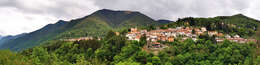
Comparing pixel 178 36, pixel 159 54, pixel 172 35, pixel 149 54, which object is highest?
pixel 172 35

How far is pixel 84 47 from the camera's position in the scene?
3295 inches

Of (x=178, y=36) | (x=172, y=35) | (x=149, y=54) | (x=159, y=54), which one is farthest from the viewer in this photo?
(x=178, y=36)

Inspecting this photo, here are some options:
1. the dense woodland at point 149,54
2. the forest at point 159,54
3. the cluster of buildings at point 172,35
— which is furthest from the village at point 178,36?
the forest at point 159,54

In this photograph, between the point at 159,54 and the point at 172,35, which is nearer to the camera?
the point at 159,54

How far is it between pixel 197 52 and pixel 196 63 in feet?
25.3

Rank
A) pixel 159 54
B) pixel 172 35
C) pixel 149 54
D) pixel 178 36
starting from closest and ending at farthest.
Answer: pixel 149 54
pixel 159 54
pixel 172 35
pixel 178 36

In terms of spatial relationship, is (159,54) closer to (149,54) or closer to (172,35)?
(149,54)

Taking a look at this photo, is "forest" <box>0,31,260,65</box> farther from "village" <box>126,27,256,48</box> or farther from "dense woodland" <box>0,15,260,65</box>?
"village" <box>126,27,256,48</box>

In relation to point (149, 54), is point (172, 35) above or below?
above

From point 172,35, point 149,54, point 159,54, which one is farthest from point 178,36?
point 149,54

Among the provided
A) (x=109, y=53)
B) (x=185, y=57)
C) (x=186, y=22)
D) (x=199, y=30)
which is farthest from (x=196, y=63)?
(x=186, y=22)

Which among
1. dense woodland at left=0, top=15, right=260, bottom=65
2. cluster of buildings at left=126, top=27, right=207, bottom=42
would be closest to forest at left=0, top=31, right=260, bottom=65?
dense woodland at left=0, top=15, right=260, bottom=65

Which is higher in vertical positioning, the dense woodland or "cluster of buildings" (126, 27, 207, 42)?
"cluster of buildings" (126, 27, 207, 42)

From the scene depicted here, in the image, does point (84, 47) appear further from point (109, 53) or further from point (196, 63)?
point (196, 63)
